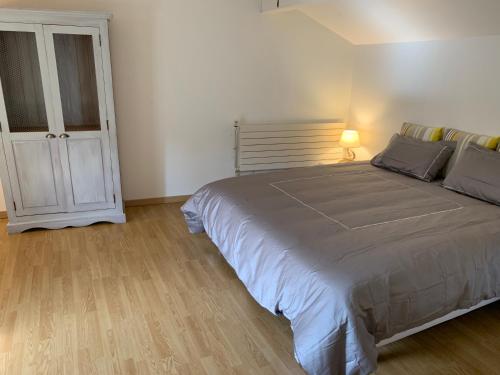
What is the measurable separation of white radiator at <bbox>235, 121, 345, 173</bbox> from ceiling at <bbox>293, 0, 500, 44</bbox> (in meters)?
1.11

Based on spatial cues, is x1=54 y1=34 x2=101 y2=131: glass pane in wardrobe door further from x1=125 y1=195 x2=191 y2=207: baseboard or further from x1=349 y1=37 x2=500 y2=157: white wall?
x1=349 y1=37 x2=500 y2=157: white wall

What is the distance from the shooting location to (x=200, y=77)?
3912 millimetres

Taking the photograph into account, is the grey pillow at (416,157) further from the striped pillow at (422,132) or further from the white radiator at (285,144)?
the white radiator at (285,144)

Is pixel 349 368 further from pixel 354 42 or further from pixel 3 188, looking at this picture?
pixel 354 42

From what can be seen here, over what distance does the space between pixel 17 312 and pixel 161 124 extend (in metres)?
2.19

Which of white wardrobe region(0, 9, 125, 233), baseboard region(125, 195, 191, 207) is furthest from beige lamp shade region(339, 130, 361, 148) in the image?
white wardrobe region(0, 9, 125, 233)

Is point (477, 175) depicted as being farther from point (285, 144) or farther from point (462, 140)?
point (285, 144)

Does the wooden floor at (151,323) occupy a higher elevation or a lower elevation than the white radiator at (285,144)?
lower

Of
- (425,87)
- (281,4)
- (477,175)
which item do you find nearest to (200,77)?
(281,4)

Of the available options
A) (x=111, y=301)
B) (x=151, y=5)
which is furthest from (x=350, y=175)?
(x=151, y=5)

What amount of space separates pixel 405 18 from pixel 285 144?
1.74 metres

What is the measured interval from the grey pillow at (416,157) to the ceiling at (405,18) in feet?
3.13

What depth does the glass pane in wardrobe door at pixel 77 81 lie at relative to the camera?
10.1 ft

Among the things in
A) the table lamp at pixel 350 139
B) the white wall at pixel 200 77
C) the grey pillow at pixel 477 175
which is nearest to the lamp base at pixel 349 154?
the table lamp at pixel 350 139
